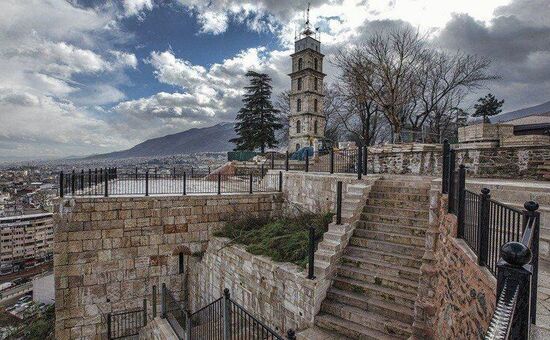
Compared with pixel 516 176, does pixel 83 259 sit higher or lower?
lower

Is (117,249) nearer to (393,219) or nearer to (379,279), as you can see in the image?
(379,279)

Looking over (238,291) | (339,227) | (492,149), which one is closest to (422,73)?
(492,149)

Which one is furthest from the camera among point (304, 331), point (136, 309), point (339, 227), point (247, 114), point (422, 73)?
point (247, 114)

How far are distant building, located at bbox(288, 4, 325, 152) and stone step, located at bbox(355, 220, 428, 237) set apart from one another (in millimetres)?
30040

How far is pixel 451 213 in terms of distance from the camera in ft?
18.2

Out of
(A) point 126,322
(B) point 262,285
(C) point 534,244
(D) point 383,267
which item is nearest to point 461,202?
(C) point 534,244

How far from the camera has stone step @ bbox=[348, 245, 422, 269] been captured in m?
6.79

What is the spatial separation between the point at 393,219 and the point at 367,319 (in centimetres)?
304

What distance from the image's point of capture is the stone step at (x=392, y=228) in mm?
7379

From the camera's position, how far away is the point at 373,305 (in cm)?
619

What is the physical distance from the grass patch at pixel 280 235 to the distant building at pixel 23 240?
5438cm

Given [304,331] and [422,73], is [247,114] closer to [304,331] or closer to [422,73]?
[422,73]

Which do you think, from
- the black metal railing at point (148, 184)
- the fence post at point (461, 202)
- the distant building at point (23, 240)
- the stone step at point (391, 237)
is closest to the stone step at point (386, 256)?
the stone step at point (391, 237)

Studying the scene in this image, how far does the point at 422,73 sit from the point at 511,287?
3181 centimetres
